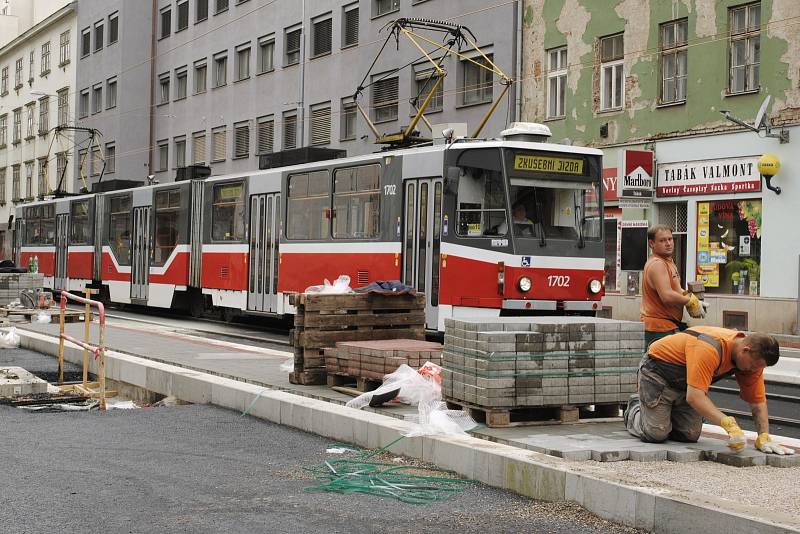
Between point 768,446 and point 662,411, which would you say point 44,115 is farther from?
point 768,446


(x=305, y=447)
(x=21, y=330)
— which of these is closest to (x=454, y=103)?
(x=21, y=330)

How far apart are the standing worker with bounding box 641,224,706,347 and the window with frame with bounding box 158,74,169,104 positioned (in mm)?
44389

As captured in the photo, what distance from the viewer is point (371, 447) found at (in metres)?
8.71

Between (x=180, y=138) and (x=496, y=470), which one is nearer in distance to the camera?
(x=496, y=470)

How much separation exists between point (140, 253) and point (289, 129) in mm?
12860

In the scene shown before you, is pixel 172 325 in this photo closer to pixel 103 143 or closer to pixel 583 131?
pixel 583 131

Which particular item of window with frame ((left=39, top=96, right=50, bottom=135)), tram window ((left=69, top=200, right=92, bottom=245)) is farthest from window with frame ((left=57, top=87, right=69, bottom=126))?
tram window ((left=69, top=200, right=92, bottom=245))

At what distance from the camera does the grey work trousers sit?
25.7 ft

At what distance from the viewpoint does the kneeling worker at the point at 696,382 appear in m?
7.34

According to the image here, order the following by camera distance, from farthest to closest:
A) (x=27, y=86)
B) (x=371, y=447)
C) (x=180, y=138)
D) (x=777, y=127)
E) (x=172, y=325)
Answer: (x=27, y=86)
(x=180, y=138)
(x=172, y=325)
(x=777, y=127)
(x=371, y=447)

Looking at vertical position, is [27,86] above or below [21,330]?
above

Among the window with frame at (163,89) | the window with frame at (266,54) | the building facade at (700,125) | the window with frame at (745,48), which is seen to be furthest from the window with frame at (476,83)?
the window with frame at (163,89)

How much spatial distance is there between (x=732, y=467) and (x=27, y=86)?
67.2m

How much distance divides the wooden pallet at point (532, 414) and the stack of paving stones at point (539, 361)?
0.15 feet
